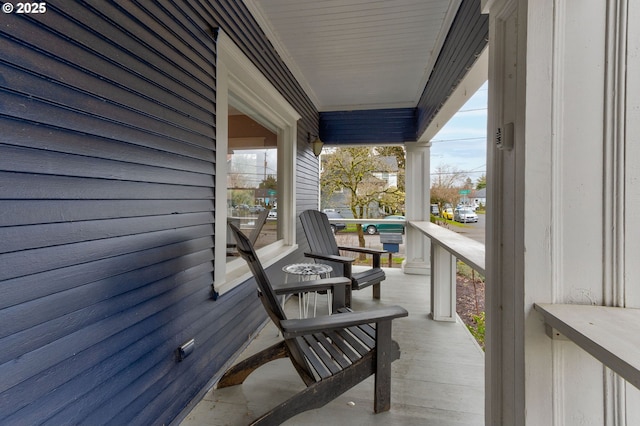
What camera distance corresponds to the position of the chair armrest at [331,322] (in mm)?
1467

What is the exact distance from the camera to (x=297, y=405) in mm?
1458

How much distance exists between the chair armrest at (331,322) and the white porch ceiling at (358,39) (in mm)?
2491

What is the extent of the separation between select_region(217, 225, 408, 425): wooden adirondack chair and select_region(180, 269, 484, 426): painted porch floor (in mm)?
116

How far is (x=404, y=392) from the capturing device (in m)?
1.91

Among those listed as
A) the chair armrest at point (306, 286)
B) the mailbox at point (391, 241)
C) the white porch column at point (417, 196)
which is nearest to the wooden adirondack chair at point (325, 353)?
the chair armrest at point (306, 286)

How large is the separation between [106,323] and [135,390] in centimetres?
40

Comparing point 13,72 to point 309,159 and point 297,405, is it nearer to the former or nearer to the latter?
point 297,405

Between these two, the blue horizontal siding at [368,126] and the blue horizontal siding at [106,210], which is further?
the blue horizontal siding at [368,126]

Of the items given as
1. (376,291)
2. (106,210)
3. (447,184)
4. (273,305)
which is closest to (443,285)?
(376,291)

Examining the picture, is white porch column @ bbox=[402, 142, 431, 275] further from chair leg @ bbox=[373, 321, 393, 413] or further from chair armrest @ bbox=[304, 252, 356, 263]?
→ chair leg @ bbox=[373, 321, 393, 413]

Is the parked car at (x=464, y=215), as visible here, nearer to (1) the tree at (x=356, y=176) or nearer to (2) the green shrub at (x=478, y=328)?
(2) the green shrub at (x=478, y=328)

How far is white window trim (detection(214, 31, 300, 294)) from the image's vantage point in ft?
6.62

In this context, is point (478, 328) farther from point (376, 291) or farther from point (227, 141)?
point (227, 141)

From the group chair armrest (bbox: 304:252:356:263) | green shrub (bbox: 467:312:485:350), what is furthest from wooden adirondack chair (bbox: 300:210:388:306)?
green shrub (bbox: 467:312:485:350)
